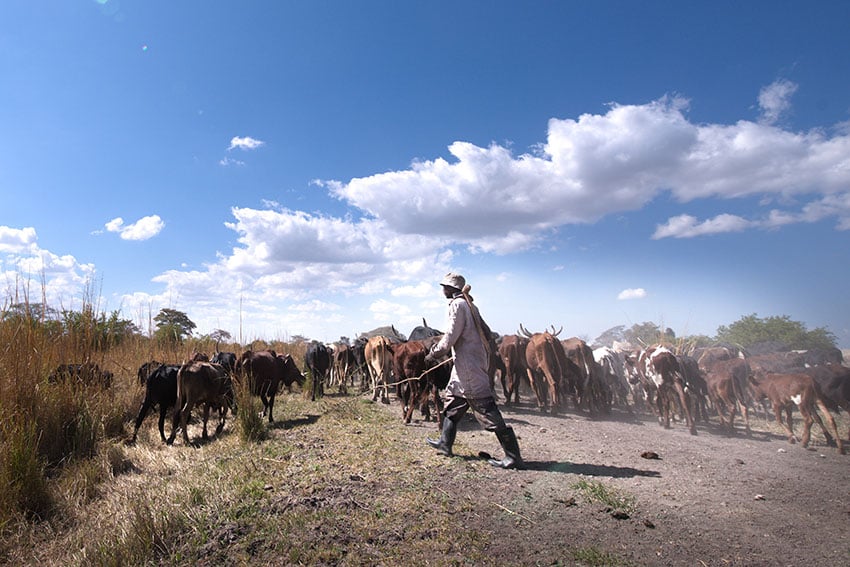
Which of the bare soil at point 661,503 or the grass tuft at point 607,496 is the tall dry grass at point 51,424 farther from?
the grass tuft at point 607,496

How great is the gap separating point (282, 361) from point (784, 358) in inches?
500

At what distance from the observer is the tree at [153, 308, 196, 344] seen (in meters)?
12.4

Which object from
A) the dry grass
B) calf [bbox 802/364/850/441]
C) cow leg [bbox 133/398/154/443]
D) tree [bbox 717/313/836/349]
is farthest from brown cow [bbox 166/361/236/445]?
tree [bbox 717/313/836/349]

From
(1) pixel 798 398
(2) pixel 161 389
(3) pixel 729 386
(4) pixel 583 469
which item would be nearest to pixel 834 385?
(1) pixel 798 398

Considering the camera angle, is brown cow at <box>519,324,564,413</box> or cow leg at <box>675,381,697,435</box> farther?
brown cow at <box>519,324,564,413</box>

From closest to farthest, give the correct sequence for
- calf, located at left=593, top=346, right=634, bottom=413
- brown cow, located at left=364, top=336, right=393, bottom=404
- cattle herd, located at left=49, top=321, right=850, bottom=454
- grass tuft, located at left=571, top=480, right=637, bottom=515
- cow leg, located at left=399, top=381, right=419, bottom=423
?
grass tuft, located at left=571, top=480, right=637, bottom=515
cattle herd, located at left=49, top=321, right=850, bottom=454
cow leg, located at left=399, top=381, right=419, bottom=423
calf, located at left=593, top=346, right=634, bottom=413
brown cow, located at left=364, top=336, right=393, bottom=404

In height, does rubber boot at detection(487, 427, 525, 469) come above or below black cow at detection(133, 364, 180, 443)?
below

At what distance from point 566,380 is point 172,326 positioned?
1162 cm

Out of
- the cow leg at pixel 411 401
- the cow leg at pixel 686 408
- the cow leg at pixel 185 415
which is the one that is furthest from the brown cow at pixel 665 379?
the cow leg at pixel 185 415

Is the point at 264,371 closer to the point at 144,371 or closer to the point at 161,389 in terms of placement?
the point at 161,389

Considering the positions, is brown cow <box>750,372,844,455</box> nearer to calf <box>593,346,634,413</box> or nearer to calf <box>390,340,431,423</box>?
calf <box>593,346,634,413</box>

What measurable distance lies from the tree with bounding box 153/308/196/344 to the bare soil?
362 inches

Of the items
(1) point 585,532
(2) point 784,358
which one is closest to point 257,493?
(1) point 585,532

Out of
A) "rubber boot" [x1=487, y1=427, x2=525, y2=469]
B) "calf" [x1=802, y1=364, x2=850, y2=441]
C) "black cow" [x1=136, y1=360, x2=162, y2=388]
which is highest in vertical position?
"black cow" [x1=136, y1=360, x2=162, y2=388]
